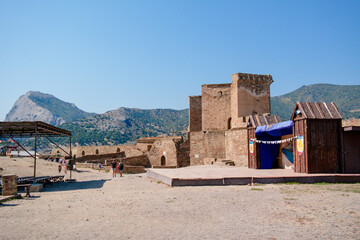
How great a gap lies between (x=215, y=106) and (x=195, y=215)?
22.0 meters

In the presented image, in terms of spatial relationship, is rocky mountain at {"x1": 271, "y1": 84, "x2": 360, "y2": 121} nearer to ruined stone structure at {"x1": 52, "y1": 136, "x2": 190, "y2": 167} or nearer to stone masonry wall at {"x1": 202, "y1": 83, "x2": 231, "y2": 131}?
ruined stone structure at {"x1": 52, "y1": 136, "x2": 190, "y2": 167}

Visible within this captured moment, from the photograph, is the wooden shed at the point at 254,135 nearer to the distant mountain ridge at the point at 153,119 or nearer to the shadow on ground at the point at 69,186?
the shadow on ground at the point at 69,186

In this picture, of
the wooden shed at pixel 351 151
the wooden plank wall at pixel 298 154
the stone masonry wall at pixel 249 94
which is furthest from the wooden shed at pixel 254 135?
the stone masonry wall at pixel 249 94

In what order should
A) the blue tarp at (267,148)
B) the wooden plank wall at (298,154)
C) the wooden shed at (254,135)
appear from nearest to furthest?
the wooden plank wall at (298,154)
the blue tarp at (267,148)
the wooden shed at (254,135)

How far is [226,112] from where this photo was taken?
2852 cm

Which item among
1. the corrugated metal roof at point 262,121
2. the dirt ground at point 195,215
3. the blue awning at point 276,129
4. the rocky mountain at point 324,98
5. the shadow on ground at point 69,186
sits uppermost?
the rocky mountain at point 324,98

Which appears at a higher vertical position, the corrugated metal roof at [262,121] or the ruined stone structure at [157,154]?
the corrugated metal roof at [262,121]

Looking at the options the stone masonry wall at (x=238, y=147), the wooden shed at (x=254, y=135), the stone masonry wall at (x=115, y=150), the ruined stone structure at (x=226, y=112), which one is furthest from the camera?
the stone masonry wall at (x=115, y=150)

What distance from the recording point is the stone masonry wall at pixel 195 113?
31.8 metres

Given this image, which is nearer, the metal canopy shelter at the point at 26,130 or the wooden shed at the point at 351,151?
the wooden shed at the point at 351,151

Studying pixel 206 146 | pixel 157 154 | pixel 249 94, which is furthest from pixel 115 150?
pixel 249 94

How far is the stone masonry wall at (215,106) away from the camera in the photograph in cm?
2852

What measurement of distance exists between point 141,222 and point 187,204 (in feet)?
7.01

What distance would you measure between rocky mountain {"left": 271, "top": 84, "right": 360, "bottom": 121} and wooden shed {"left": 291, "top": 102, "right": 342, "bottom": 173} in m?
80.0
